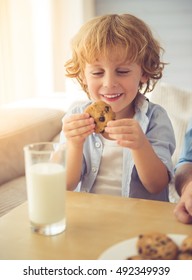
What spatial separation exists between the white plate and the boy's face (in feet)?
1.73

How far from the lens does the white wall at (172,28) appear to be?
274cm

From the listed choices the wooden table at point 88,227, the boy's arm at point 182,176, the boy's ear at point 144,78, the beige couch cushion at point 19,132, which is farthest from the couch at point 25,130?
the wooden table at point 88,227

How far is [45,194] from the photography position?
664 mm

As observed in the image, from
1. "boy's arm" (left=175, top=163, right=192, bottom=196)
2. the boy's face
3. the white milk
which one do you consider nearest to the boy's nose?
the boy's face

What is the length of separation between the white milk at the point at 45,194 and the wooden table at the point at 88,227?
33 millimetres

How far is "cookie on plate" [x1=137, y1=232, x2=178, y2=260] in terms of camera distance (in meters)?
0.55

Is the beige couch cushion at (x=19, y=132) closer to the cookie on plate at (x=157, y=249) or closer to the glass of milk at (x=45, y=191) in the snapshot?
the glass of milk at (x=45, y=191)

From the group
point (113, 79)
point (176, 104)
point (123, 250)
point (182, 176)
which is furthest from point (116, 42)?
point (123, 250)

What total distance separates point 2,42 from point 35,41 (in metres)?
0.34

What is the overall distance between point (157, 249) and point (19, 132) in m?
0.97

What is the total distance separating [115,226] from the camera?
0.70m

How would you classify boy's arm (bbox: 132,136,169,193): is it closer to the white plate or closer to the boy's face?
the boy's face

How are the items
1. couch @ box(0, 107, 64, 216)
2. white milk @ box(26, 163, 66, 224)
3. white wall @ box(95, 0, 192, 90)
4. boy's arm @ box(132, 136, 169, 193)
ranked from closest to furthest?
white milk @ box(26, 163, 66, 224), boy's arm @ box(132, 136, 169, 193), couch @ box(0, 107, 64, 216), white wall @ box(95, 0, 192, 90)
